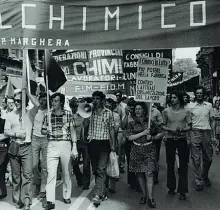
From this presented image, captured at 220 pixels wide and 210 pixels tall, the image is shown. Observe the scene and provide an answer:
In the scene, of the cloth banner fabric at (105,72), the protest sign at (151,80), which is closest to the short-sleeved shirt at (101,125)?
the protest sign at (151,80)

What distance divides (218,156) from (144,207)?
22.7 ft

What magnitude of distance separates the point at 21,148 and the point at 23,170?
36 cm

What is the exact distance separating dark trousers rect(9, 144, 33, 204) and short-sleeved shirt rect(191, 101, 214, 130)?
11.1ft

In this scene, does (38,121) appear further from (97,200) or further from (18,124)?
(97,200)

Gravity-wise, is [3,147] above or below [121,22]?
below

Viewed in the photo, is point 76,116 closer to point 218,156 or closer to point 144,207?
point 144,207

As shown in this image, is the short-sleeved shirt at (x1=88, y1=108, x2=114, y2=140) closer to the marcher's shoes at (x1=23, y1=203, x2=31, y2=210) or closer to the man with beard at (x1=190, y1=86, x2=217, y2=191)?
the marcher's shoes at (x1=23, y1=203, x2=31, y2=210)

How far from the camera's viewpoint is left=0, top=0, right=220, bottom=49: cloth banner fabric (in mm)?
5391

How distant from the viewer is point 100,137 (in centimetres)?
777

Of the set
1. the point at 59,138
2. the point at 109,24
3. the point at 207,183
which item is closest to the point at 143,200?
the point at 59,138

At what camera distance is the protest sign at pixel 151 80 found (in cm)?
789

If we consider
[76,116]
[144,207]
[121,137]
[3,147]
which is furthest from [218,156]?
[3,147]

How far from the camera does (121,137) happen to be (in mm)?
10305

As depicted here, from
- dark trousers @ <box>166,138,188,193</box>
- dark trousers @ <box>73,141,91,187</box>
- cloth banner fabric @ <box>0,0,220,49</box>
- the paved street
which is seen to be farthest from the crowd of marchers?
cloth banner fabric @ <box>0,0,220,49</box>
